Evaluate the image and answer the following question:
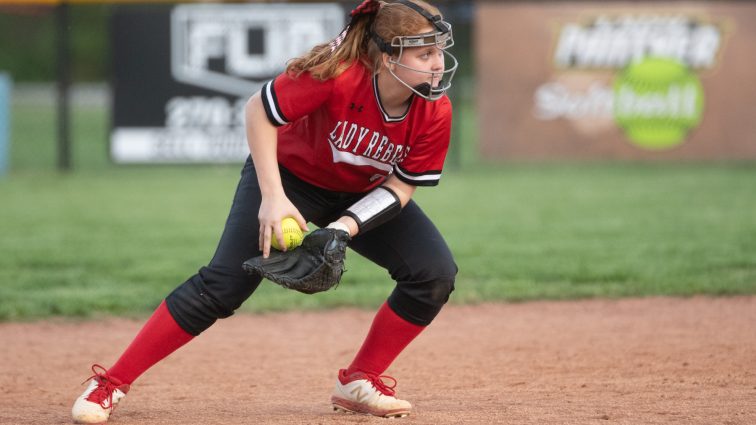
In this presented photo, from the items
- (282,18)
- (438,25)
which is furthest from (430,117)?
(282,18)

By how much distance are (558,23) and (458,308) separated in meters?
7.66

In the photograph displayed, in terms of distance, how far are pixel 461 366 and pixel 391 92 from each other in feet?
5.46

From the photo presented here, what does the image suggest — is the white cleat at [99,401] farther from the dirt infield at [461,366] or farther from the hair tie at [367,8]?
the hair tie at [367,8]

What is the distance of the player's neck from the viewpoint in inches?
142

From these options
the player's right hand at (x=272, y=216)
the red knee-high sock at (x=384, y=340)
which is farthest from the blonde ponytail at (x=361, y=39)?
the red knee-high sock at (x=384, y=340)

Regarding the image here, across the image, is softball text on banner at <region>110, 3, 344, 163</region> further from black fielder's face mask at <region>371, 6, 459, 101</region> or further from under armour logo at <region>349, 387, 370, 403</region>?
black fielder's face mask at <region>371, 6, 459, 101</region>

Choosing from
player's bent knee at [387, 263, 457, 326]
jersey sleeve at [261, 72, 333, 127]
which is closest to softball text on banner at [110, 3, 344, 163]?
player's bent knee at [387, 263, 457, 326]

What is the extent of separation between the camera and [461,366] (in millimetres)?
4801

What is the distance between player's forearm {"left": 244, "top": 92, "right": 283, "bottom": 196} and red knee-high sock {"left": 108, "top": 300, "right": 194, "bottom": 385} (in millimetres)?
577

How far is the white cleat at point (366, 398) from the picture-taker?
12.6 feet

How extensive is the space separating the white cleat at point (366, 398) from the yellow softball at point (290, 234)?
0.68m

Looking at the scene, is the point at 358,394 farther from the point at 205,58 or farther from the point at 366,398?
the point at 205,58

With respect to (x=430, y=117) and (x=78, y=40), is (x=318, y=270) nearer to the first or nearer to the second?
(x=430, y=117)

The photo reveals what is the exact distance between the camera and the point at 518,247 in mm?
7871
